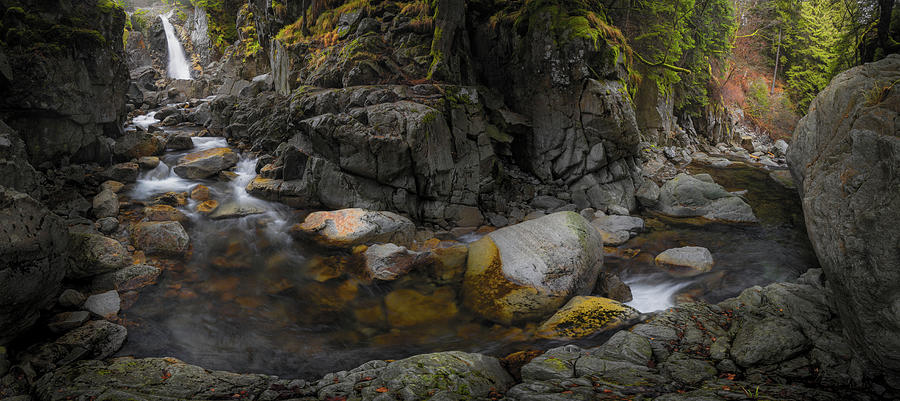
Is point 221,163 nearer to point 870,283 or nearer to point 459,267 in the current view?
point 459,267

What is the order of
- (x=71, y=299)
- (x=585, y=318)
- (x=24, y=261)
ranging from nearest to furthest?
1. (x=24, y=261)
2. (x=71, y=299)
3. (x=585, y=318)

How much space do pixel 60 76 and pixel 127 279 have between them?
23.3 ft

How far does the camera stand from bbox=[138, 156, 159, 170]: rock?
38.3 feet

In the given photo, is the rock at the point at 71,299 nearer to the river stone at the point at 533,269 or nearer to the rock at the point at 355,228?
the rock at the point at 355,228

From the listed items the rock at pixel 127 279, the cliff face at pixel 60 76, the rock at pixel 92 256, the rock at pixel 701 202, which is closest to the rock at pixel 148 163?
the cliff face at pixel 60 76

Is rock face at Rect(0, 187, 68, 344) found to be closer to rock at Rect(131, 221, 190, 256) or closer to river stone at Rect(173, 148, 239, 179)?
rock at Rect(131, 221, 190, 256)

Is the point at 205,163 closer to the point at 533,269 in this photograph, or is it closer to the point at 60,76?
the point at 60,76

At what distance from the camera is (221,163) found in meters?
12.5

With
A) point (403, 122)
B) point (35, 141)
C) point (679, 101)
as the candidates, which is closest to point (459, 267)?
point (403, 122)

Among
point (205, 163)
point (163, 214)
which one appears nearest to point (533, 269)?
point (163, 214)

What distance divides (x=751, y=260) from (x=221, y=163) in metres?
16.2

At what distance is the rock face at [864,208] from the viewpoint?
11.5 ft

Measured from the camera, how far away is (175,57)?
29.0 metres

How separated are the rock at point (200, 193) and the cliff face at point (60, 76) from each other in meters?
3.36
